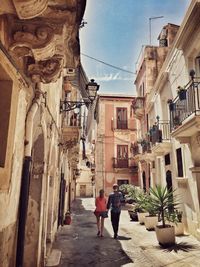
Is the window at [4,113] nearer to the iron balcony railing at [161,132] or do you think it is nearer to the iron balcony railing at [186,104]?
the iron balcony railing at [186,104]

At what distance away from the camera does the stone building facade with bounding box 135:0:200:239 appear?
8133mm

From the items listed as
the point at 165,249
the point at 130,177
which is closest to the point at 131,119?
the point at 130,177

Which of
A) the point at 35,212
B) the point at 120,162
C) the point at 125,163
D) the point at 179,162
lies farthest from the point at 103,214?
the point at 125,163

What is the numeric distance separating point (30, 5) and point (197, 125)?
6.19 meters

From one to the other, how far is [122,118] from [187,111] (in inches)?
715

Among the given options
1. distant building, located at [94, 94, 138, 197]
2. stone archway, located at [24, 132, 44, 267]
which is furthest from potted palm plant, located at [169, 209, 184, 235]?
distant building, located at [94, 94, 138, 197]

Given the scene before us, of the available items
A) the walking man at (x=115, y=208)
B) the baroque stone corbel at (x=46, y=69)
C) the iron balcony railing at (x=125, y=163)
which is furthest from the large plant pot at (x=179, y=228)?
the iron balcony railing at (x=125, y=163)

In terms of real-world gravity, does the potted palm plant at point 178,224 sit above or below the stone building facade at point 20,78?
below

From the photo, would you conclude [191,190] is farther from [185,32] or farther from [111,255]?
[185,32]

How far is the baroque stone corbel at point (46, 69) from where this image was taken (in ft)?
11.1

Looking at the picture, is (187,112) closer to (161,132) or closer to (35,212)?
(161,132)

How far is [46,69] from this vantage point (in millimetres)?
3441

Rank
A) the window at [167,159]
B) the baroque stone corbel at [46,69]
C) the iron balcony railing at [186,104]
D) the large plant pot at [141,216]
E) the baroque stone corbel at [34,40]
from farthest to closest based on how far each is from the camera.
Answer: the window at [167,159], the large plant pot at [141,216], the iron balcony railing at [186,104], the baroque stone corbel at [46,69], the baroque stone corbel at [34,40]

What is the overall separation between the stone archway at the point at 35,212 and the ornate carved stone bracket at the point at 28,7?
2.76m
